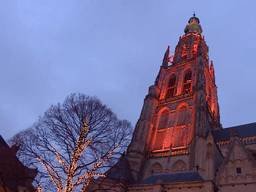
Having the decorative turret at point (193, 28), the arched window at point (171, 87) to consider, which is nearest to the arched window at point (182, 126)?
the arched window at point (171, 87)

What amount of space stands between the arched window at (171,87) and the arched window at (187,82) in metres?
1.76

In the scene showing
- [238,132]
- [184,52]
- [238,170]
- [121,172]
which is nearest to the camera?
[238,170]

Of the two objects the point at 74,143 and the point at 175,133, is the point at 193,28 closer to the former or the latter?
the point at 175,133

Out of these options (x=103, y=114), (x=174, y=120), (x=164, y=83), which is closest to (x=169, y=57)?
(x=164, y=83)

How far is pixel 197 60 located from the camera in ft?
169

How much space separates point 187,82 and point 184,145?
14256 millimetres

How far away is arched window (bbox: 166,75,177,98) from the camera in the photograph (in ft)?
167

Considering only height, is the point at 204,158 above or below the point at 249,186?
above

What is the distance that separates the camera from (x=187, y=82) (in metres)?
50.9

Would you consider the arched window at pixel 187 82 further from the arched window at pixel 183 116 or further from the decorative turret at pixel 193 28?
the decorative turret at pixel 193 28

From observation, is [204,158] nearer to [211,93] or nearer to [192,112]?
[192,112]

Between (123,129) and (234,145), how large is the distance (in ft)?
44.7

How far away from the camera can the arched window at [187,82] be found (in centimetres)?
4928

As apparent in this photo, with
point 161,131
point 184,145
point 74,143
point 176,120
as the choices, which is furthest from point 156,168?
point 74,143
